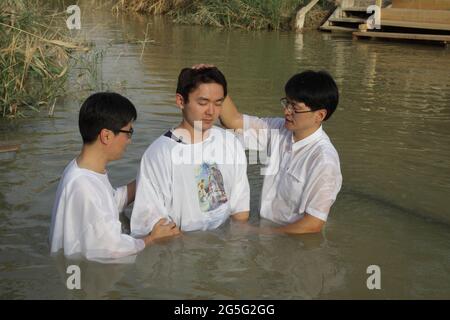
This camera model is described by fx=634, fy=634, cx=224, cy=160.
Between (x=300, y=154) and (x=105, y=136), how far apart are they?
4.12 feet

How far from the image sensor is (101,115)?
354cm

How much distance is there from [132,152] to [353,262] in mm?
2883

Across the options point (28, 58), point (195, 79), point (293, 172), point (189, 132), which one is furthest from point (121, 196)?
point (28, 58)

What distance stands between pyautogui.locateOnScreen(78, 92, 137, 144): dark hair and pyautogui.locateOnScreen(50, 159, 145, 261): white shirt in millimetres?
206

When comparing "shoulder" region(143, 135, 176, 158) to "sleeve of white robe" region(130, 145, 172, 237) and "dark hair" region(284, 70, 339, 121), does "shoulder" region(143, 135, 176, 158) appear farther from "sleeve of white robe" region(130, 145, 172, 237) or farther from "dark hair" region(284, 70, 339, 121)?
"dark hair" region(284, 70, 339, 121)

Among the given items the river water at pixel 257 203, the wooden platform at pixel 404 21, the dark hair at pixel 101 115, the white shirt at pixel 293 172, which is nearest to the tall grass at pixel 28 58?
the river water at pixel 257 203

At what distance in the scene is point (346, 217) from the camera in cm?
492

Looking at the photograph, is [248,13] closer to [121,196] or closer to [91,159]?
[121,196]

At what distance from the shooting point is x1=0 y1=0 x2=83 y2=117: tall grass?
23.1ft

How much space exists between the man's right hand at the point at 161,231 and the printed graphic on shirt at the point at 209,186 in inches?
9.3

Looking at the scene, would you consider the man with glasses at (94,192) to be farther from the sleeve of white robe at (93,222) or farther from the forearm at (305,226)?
the forearm at (305,226)

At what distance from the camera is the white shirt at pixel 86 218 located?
346 centimetres

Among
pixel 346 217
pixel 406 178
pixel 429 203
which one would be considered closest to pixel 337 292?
pixel 346 217

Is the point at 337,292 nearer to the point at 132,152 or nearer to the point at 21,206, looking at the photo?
the point at 21,206
